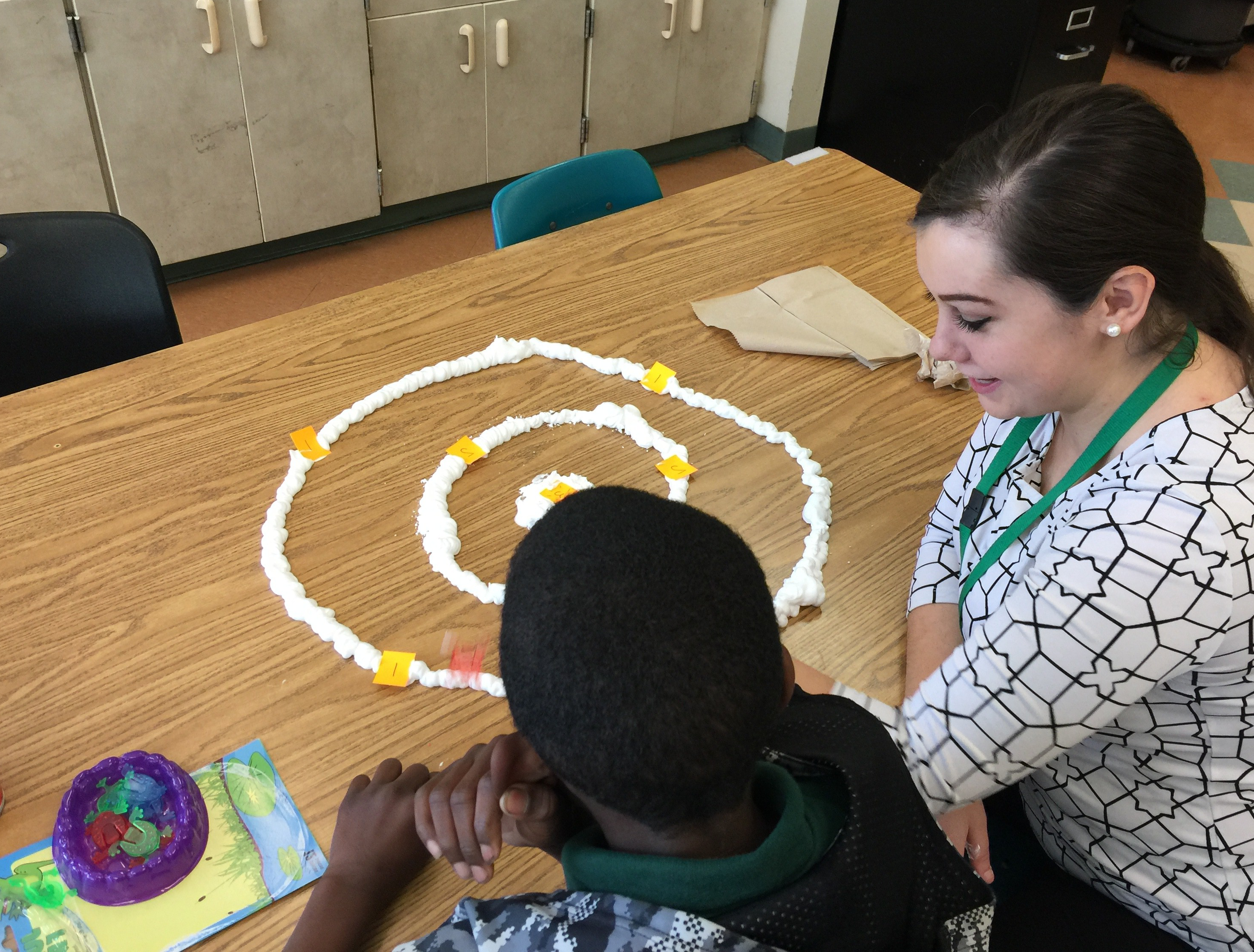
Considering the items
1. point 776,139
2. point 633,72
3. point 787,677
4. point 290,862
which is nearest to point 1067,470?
point 787,677

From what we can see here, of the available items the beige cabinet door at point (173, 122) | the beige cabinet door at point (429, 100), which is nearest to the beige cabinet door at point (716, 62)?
the beige cabinet door at point (429, 100)

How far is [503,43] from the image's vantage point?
3297 millimetres

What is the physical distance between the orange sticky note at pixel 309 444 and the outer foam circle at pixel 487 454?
163 millimetres

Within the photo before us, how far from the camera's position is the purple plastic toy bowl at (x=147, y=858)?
2.81 ft

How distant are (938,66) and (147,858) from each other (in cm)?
362

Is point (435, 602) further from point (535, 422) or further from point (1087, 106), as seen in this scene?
point (1087, 106)

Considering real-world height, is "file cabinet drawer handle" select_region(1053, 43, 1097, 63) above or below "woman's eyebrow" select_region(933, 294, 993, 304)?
below

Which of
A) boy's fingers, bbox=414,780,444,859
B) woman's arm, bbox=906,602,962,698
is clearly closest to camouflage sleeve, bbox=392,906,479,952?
boy's fingers, bbox=414,780,444,859

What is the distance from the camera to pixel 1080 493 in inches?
41.8

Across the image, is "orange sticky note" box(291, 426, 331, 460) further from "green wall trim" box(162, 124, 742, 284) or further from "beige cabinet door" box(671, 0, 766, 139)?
"beige cabinet door" box(671, 0, 766, 139)

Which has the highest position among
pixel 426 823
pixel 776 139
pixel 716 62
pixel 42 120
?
pixel 426 823

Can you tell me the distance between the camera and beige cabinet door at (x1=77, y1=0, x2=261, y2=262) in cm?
266

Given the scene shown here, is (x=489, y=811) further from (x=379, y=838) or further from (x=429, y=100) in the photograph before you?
(x=429, y=100)

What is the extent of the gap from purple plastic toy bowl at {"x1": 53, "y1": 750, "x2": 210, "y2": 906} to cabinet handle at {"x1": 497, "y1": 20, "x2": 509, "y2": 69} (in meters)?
2.93
